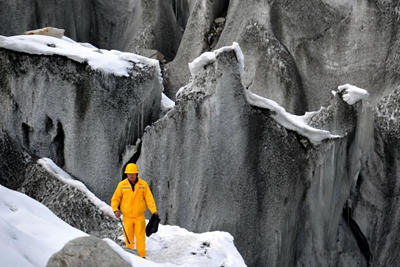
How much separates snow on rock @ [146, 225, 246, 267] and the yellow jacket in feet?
1.88

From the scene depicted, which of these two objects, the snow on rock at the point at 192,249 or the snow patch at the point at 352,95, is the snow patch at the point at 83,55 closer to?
the snow patch at the point at 352,95

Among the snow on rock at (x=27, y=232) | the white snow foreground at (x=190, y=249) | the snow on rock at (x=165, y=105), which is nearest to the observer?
the snow on rock at (x=27, y=232)

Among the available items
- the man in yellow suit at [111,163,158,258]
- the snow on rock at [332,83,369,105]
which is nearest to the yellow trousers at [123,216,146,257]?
the man in yellow suit at [111,163,158,258]

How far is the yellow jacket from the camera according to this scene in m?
7.45

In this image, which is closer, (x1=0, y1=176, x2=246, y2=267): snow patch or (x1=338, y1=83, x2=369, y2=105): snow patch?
(x1=0, y1=176, x2=246, y2=267): snow patch

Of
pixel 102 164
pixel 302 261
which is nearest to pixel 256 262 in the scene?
pixel 302 261

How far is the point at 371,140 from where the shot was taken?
1315 cm

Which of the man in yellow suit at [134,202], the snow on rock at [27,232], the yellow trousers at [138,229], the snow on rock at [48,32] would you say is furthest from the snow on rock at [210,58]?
the snow on rock at [27,232]

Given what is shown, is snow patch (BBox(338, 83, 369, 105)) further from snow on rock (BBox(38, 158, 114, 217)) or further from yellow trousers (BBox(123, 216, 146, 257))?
yellow trousers (BBox(123, 216, 146, 257))

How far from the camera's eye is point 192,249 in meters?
7.70

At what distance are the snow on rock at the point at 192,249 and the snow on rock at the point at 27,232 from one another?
1.40 m

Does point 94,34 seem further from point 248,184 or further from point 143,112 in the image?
point 248,184

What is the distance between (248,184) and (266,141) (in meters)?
0.84

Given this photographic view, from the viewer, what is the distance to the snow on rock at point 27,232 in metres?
5.15
